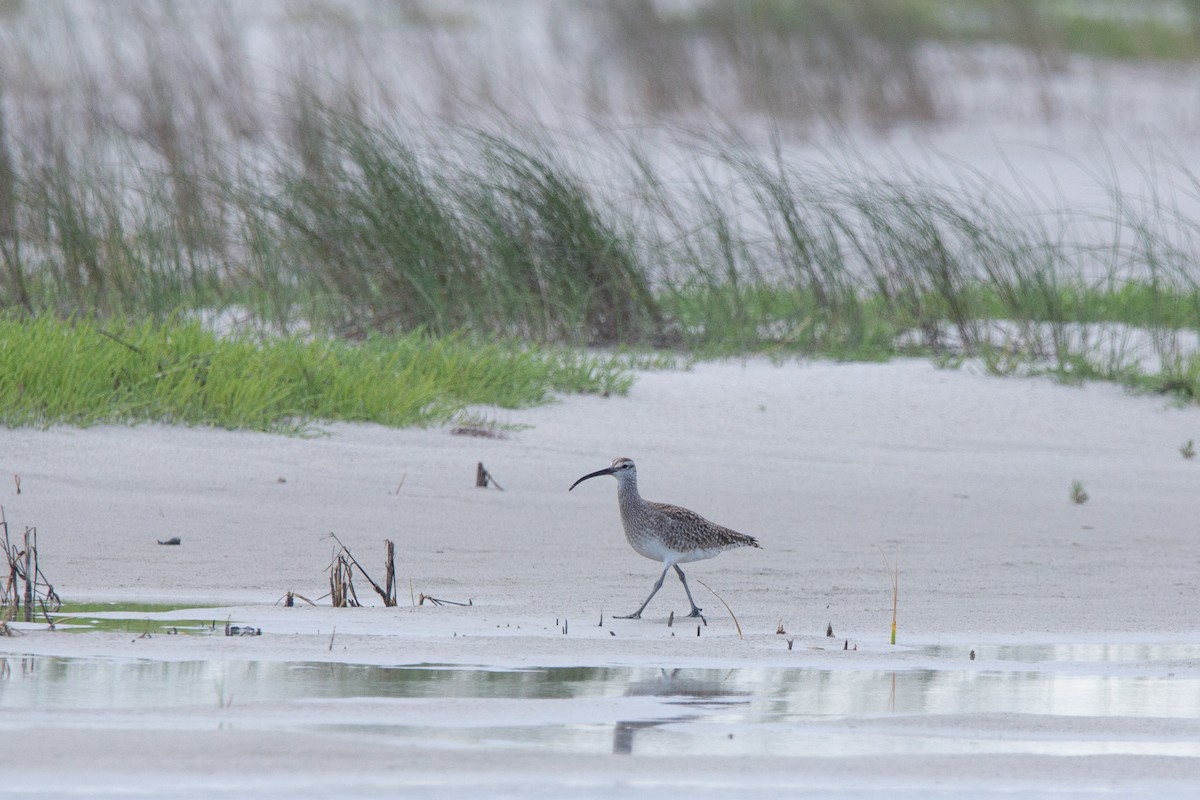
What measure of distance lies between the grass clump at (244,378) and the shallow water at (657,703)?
99.9 inches

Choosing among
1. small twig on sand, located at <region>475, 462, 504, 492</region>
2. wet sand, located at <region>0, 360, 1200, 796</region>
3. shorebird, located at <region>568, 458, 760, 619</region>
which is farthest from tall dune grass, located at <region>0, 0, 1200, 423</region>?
shorebird, located at <region>568, 458, 760, 619</region>

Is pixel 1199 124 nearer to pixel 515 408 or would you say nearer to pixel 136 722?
pixel 515 408

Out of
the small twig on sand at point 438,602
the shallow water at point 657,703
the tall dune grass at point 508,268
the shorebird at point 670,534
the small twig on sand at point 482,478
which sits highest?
the tall dune grass at point 508,268

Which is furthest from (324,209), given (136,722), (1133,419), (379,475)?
(136,722)

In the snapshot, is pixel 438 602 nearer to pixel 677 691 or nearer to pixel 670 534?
pixel 670 534

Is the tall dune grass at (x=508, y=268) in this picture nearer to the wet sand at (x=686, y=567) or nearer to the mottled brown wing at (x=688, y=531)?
the wet sand at (x=686, y=567)

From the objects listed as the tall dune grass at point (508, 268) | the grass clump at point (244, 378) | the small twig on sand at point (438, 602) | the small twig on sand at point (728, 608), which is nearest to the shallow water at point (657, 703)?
the small twig on sand at point (728, 608)

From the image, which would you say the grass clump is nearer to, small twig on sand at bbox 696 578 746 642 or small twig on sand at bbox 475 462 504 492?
small twig on sand at bbox 475 462 504 492

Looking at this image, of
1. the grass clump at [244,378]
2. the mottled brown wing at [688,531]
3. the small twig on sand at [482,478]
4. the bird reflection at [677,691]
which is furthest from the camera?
the grass clump at [244,378]

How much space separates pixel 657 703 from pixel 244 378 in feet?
10.6

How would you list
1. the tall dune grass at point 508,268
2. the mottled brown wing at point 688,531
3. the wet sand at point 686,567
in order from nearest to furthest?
the wet sand at point 686,567 < the mottled brown wing at point 688,531 < the tall dune grass at point 508,268

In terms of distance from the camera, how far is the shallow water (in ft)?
9.25

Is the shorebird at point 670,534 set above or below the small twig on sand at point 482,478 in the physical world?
below

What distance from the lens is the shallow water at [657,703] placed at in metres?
2.82
